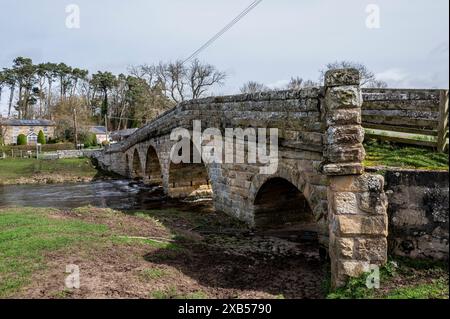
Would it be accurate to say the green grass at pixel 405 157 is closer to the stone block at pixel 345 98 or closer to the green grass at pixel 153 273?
the stone block at pixel 345 98

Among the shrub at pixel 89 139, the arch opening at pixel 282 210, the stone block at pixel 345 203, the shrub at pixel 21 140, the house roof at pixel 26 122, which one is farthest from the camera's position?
the house roof at pixel 26 122

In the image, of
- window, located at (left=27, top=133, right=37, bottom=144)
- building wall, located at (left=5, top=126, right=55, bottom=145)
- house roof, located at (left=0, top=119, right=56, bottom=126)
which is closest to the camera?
house roof, located at (left=0, top=119, right=56, bottom=126)

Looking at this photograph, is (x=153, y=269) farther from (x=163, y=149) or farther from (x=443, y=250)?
(x=163, y=149)

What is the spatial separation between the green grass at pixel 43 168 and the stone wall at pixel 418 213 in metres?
28.4

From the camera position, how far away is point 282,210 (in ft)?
36.1

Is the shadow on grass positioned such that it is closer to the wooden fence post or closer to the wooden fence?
the wooden fence

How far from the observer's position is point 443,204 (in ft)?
18.0

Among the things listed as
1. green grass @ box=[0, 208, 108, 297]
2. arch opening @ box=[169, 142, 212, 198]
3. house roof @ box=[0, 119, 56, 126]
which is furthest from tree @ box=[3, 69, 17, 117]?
green grass @ box=[0, 208, 108, 297]

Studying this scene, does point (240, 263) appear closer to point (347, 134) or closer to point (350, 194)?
point (350, 194)

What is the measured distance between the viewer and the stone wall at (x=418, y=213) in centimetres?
552

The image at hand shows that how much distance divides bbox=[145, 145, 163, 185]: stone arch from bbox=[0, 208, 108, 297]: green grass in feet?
43.5

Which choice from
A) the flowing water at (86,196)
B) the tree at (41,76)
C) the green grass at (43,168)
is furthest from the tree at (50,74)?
the flowing water at (86,196)

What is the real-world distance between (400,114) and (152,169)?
19376 mm

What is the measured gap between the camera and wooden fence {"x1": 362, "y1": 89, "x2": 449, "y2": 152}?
7.26 m
